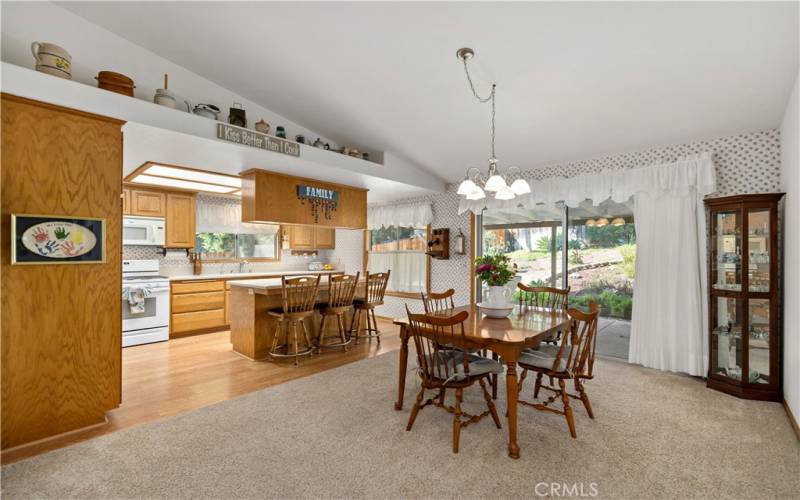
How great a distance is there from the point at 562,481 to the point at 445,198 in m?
4.52

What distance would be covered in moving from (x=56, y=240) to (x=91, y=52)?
1685 mm

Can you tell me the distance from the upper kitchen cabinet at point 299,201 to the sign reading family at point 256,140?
29.7 inches

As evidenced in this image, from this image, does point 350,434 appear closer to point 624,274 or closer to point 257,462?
point 257,462

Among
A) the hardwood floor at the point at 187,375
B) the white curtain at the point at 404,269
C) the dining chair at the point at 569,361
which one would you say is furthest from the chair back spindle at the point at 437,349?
the white curtain at the point at 404,269

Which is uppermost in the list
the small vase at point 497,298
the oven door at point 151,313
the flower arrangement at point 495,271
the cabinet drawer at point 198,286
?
the flower arrangement at point 495,271

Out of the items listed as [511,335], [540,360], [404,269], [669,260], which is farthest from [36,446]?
[669,260]

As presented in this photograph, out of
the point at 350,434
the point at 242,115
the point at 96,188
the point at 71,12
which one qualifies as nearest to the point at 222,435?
the point at 350,434

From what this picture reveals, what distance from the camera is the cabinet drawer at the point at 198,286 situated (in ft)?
17.6

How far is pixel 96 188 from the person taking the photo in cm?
261

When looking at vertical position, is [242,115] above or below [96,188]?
above

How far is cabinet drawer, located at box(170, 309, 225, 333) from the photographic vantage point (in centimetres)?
533

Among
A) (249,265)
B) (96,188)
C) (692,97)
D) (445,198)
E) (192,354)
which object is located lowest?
(192,354)

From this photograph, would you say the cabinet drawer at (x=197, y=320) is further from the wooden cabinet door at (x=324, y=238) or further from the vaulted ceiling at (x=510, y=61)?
the vaulted ceiling at (x=510, y=61)

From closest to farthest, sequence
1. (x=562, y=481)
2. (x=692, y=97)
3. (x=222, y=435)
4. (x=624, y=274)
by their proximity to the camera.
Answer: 1. (x=562, y=481)
2. (x=222, y=435)
3. (x=692, y=97)
4. (x=624, y=274)
